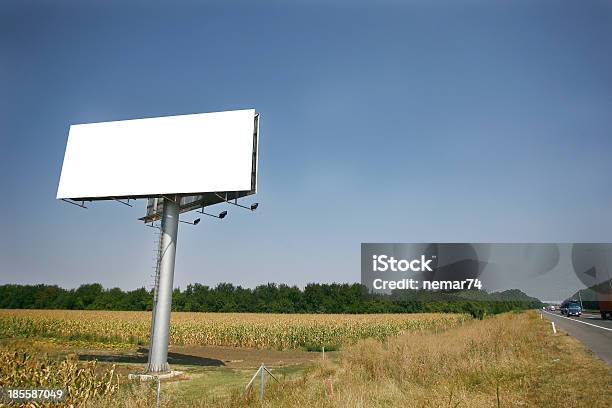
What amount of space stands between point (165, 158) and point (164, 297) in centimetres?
647

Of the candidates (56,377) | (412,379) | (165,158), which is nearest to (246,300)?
(165,158)

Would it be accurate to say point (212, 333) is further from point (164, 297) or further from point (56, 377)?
point (56, 377)

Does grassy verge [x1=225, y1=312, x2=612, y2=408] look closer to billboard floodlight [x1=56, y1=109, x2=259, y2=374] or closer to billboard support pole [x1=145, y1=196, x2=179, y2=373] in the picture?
billboard support pole [x1=145, y1=196, x2=179, y2=373]

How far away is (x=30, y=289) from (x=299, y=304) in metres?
70.0

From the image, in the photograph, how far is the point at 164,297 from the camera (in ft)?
60.2

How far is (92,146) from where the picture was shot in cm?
2139

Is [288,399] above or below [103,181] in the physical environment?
below

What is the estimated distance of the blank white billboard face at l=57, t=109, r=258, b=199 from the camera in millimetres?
19297

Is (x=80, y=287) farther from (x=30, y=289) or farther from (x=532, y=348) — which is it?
(x=532, y=348)

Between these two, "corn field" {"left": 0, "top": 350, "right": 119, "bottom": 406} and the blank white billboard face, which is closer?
"corn field" {"left": 0, "top": 350, "right": 119, "bottom": 406}

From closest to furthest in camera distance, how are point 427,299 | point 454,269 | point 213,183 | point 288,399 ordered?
point 288,399 → point 213,183 → point 454,269 → point 427,299

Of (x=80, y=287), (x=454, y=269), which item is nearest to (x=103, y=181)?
(x=454, y=269)

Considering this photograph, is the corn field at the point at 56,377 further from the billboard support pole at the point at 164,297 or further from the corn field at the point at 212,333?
the corn field at the point at 212,333

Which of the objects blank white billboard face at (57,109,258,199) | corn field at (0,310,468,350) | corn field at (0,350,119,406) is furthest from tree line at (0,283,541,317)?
corn field at (0,350,119,406)
